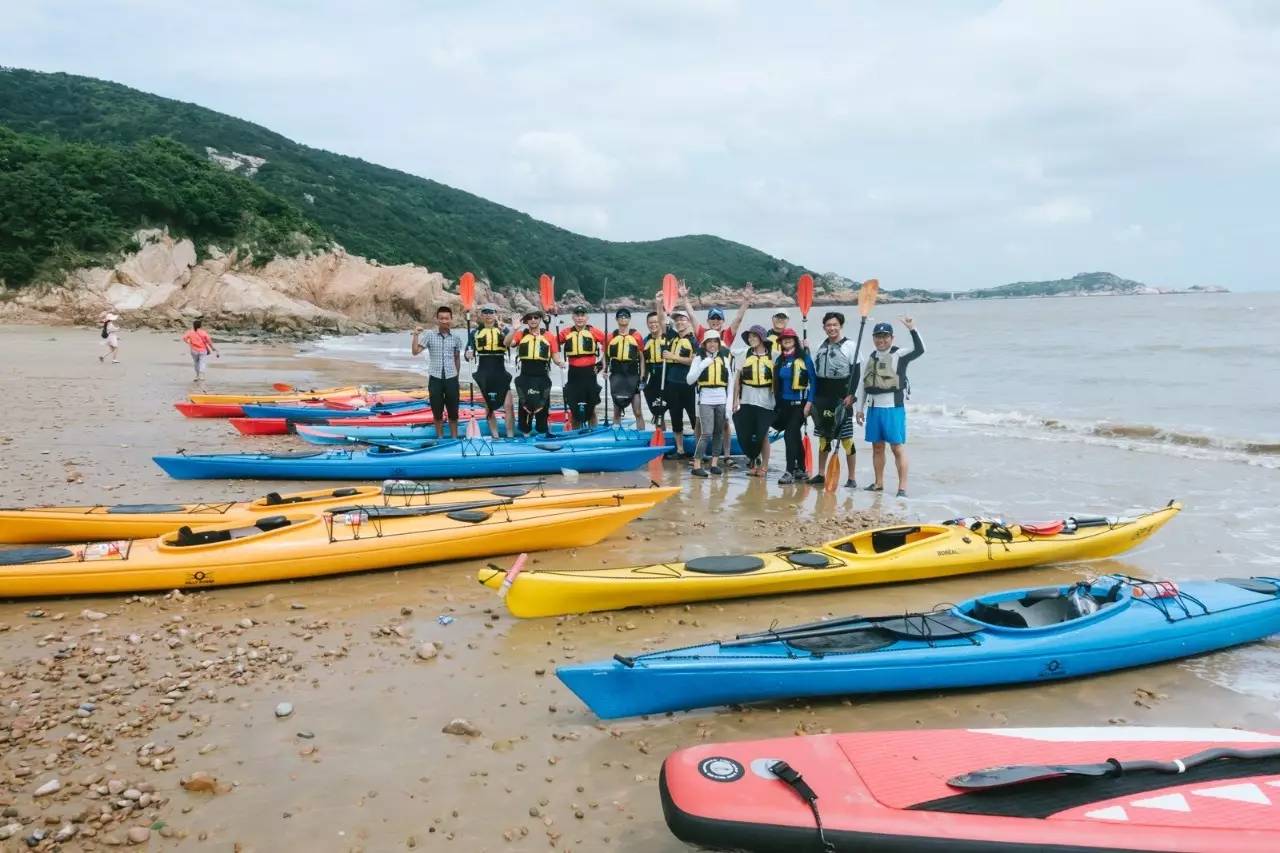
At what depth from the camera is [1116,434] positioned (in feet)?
41.3

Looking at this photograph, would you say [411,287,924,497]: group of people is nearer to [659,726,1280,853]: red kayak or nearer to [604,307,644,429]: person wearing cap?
[604,307,644,429]: person wearing cap

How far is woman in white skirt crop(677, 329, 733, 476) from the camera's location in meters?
8.21

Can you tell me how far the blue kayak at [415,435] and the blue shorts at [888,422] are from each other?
173 cm

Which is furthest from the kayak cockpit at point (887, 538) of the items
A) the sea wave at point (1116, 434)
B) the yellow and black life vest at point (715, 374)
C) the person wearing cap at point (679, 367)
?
the sea wave at point (1116, 434)

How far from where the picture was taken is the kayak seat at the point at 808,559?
517 centimetres

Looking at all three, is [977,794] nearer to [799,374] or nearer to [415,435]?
[799,374]

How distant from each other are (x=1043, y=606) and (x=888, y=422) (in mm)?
3250

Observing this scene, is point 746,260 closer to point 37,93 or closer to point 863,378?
point 37,93

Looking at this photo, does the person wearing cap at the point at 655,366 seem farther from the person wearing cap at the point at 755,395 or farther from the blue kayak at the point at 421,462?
the person wearing cap at the point at 755,395

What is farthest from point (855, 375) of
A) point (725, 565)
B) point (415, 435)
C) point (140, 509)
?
point (140, 509)

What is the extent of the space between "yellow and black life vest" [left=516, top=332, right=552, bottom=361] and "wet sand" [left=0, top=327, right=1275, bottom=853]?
11.8ft

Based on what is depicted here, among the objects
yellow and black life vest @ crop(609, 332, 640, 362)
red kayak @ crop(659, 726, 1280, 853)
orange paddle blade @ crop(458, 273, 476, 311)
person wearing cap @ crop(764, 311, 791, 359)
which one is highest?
orange paddle blade @ crop(458, 273, 476, 311)

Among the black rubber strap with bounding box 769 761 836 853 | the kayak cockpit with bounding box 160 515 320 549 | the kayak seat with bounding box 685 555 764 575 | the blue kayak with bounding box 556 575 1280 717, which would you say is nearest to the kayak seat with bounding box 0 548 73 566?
the kayak cockpit with bounding box 160 515 320 549

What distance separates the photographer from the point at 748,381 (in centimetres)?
816
